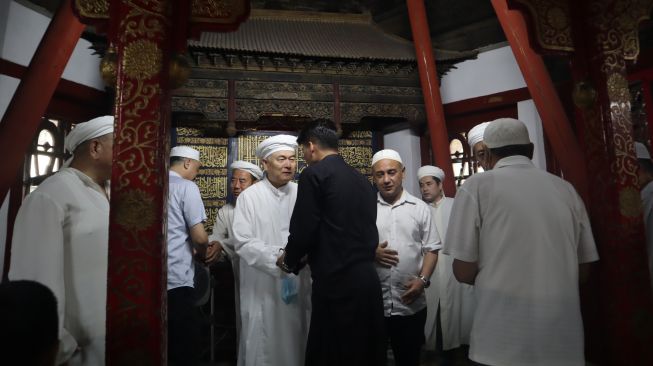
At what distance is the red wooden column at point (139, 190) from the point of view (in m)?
1.65

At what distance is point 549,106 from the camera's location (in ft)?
12.6

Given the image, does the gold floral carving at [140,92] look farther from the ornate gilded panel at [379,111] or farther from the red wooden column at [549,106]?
the ornate gilded panel at [379,111]

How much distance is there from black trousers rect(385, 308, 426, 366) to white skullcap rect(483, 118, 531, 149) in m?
1.36

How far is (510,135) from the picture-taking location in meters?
1.86

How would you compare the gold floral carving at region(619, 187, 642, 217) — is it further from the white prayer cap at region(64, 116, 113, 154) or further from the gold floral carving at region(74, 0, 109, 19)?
the gold floral carving at region(74, 0, 109, 19)

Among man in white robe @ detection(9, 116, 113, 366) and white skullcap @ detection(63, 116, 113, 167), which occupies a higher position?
white skullcap @ detection(63, 116, 113, 167)

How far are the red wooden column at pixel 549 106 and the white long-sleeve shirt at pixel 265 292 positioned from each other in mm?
1989

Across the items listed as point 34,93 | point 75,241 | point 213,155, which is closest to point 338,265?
point 75,241

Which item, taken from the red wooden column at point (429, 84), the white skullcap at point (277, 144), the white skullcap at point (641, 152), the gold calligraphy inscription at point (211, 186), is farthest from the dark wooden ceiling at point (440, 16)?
the white skullcap at point (277, 144)

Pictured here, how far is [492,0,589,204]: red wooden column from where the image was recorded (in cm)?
330

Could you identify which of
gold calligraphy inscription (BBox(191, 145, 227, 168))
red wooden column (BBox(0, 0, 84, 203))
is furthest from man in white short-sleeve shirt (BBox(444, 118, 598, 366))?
gold calligraphy inscription (BBox(191, 145, 227, 168))

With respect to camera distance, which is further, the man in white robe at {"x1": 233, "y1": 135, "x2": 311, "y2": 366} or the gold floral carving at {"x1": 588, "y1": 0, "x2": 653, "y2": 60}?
the man in white robe at {"x1": 233, "y1": 135, "x2": 311, "y2": 366}

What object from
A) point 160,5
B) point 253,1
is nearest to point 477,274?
point 160,5

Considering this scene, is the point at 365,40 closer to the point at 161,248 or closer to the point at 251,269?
the point at 251,269
